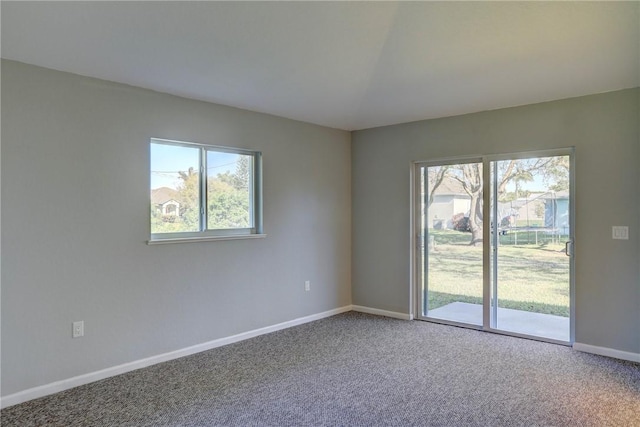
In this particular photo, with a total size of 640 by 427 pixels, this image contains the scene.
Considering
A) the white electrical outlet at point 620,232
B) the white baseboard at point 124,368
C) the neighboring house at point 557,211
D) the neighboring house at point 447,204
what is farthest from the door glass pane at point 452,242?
the white baseboard at point 124,368

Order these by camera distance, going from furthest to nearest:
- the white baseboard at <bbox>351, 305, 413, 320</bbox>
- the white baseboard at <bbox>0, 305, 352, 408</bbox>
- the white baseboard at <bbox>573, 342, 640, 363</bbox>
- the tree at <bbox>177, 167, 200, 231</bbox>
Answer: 1. the white baseboard at <bbox>351, 305, 413, 320</bbox>
2. the tree at <bbox>177, 167, 200, 231</bbox>
3. the white baseboard at <bbox>573, 342, 640, 363</bbox>
4. the white baseboard at <bbox>0, 305, 352, 408</bbox>

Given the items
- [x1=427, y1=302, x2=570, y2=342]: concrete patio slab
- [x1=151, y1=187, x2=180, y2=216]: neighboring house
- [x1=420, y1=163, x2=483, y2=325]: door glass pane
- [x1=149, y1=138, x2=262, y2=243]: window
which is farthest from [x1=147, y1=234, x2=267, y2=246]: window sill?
[x1=427, y1=302, x2=570, y2=342]: concrete patio slab

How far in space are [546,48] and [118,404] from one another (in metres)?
3.77

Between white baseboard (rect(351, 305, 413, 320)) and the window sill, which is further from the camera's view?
white baseboard (rect(351, 305, 413, 320))

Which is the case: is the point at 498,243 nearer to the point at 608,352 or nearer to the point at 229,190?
the point at 608,352

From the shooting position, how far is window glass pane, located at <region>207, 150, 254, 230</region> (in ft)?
13.3

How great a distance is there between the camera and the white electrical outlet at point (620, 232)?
3.60 metres

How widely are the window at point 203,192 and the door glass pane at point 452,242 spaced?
6.60ft

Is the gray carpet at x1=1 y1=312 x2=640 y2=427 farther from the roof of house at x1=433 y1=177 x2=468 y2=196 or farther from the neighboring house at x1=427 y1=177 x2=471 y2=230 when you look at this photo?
the roof of house at x1=433 y1=177 x2=468 y2=196

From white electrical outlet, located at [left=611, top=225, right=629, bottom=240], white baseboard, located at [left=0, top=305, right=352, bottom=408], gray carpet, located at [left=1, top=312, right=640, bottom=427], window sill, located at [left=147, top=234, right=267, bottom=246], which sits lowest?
gray carpet, located at [left=1, top=312, right=640, bottom=427]

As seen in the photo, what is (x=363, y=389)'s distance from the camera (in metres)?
3.01

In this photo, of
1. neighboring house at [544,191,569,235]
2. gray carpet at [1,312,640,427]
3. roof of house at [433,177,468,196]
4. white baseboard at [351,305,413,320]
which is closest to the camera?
gray carpet at [1,312,640,427]

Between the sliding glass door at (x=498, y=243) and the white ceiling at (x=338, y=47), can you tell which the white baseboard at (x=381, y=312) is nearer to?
the sliding glass door at (x=498, y=243)

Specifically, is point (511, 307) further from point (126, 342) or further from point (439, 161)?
point (126, 342)
